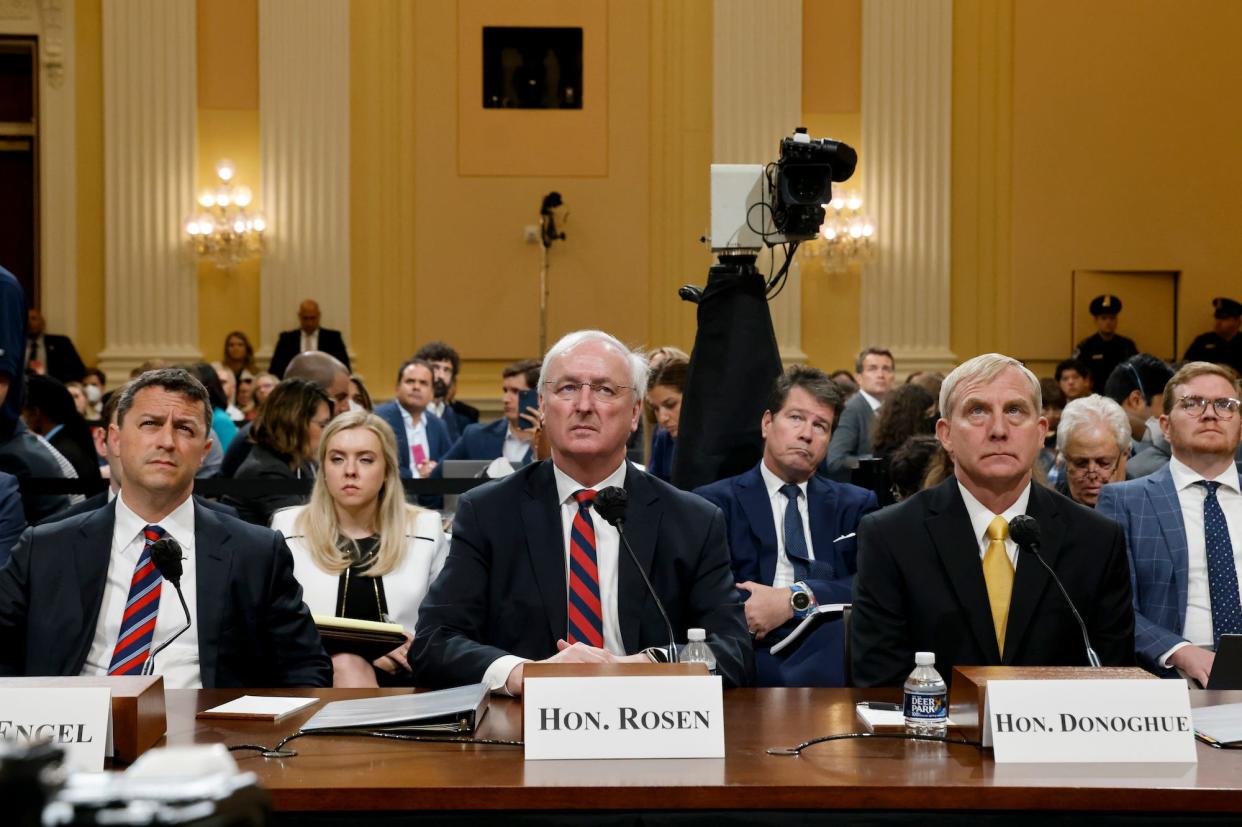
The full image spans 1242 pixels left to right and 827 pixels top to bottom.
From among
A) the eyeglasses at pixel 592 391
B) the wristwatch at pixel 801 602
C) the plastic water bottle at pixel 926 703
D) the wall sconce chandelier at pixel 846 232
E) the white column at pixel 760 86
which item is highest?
the white column at pixel 760 86

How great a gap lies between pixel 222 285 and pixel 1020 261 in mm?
6261

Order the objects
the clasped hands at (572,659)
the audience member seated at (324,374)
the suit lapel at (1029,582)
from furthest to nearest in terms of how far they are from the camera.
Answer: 1. the audience member seated at (324,374)
2. the suit lapel at (1029,582)
3. the clasped hands at (572,659)

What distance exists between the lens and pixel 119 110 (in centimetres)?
1090

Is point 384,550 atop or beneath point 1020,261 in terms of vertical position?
beneath

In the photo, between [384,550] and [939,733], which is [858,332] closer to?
[384,550]

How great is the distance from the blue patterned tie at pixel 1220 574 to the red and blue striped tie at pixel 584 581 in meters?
1.64

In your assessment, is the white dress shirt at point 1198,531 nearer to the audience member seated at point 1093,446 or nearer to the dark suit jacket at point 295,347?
the audience member seated at point 1093,446

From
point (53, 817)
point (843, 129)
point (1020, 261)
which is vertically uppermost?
point (843, 129)

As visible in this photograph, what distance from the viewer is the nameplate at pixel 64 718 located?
6.52 ft

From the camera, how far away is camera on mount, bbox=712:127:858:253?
439 cm

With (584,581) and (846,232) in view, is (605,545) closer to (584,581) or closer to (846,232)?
(584,581)

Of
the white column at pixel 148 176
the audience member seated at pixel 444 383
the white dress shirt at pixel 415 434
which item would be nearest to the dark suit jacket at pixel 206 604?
the white dress shirt at pixel 415 434

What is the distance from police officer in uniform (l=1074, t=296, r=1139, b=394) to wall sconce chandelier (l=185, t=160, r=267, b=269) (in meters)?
6.43

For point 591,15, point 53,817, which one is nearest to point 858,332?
point 591,15
